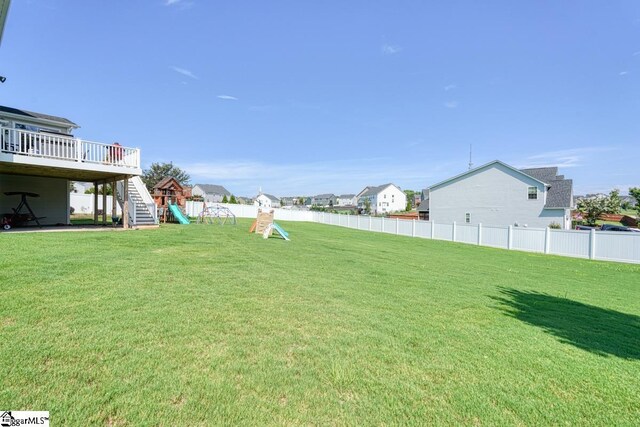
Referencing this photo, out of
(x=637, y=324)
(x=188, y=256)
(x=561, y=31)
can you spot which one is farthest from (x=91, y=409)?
(x=561, y=31)

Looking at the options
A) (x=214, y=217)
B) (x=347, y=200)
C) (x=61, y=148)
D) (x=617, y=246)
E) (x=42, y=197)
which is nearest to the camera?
(x=61, y=148)

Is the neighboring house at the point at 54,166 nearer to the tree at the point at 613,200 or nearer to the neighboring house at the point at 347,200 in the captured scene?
the tree at the point at 613,200

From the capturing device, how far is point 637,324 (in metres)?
5.09

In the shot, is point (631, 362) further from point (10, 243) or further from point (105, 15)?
point (105, 15)

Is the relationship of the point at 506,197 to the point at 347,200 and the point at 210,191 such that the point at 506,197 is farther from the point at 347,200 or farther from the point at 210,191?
the point at 347,200

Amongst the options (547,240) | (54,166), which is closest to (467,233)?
(547,240)

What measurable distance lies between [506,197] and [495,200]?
94 centimetres

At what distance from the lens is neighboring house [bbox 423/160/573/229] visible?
1035 inches

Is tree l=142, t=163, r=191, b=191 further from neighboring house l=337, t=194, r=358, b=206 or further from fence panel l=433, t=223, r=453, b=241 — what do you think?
neighboring house l=337, t=194, r=358, b=206

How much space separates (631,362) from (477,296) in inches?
101

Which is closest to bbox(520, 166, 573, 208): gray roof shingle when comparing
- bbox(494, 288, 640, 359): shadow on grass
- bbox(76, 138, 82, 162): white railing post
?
bbox(494, 288, 640, 359): shadow on grass

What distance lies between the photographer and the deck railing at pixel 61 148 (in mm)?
10695

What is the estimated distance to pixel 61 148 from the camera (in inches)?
454

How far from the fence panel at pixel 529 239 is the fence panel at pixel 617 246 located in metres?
2.33
